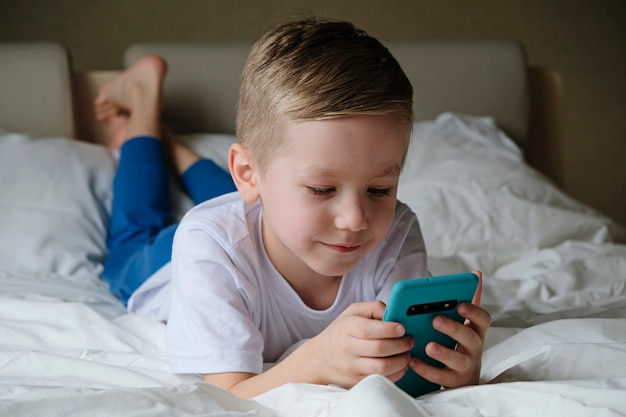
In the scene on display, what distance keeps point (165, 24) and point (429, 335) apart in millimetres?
1907

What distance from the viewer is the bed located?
778mm

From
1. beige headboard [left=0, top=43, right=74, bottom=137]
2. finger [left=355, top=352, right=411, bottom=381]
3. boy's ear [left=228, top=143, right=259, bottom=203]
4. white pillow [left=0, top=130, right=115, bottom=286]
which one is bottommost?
white pillow [left=0, top=130, right=115, bottom=286]

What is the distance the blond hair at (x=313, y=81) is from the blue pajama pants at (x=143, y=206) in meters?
0.49

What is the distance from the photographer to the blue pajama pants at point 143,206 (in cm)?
142

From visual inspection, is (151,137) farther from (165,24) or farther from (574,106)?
(574,106)

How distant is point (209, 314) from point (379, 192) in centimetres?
27

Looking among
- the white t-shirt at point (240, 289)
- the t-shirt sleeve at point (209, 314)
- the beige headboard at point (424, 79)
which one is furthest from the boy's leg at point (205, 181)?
the t-shirt sleeve at point (209, 314)

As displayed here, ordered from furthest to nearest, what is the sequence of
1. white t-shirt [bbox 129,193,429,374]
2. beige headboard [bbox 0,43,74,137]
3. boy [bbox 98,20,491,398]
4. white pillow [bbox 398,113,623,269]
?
beige headboard [bbox 0,43,74,137] < white pillow [bbox 398,113,623,269] < white t-shirt [bbox 129,193,429,374] < boy [bbox 98,20,491,398]

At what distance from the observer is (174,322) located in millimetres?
1025

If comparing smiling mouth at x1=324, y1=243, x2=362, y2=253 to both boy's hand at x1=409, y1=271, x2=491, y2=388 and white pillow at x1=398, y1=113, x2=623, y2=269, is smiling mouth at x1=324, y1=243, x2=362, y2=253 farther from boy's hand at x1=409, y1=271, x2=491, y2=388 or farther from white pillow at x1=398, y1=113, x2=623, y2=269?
white pillow at x1=398, y1=113, x2=623, y2=269

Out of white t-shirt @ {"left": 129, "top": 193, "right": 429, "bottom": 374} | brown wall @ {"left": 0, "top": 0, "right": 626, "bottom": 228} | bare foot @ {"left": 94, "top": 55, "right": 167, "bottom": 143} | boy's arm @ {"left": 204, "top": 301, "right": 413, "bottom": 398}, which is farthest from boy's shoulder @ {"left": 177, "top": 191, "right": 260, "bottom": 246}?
brown wall @ {"left": 0, "top": 0, "right": 626, "bottom": 228}

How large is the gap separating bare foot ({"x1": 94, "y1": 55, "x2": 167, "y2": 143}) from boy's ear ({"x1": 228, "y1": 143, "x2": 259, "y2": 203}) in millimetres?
817

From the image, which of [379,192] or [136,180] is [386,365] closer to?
[379,192]

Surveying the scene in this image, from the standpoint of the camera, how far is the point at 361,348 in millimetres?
814
